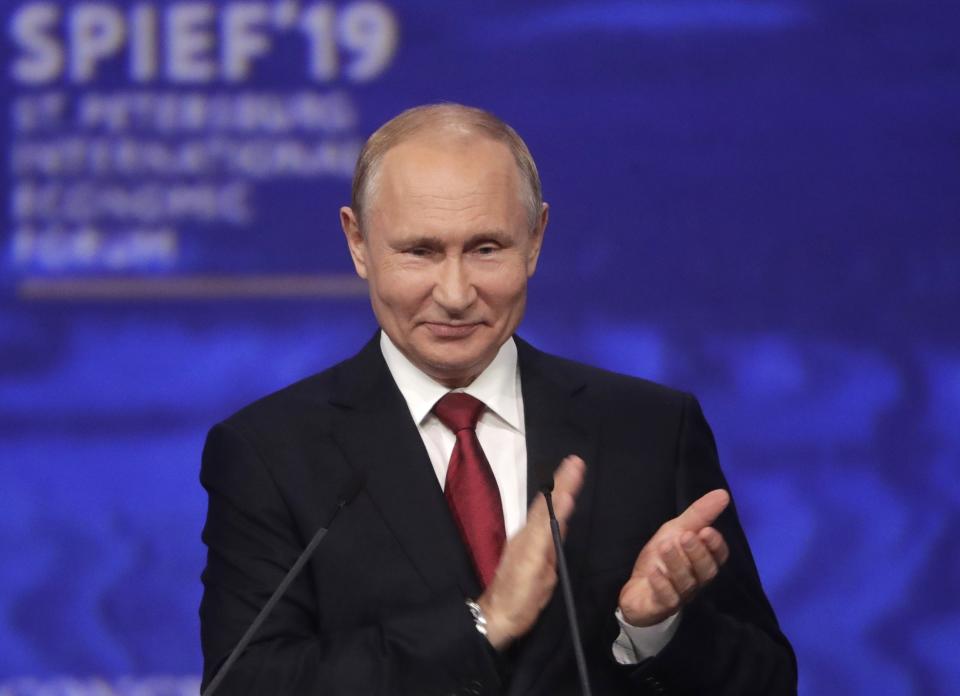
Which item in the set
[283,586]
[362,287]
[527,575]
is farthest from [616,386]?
[362,287]

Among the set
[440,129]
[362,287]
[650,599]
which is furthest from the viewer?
[362,287]

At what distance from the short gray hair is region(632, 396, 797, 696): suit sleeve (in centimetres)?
39

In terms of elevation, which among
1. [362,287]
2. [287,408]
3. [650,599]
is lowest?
[362,287]

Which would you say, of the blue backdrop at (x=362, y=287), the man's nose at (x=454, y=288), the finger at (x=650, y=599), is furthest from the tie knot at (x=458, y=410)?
the blue backdrop at (x=362, y=287)

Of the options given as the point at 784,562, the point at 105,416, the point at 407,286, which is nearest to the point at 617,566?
the point at 407,286

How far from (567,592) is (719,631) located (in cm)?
A: 32

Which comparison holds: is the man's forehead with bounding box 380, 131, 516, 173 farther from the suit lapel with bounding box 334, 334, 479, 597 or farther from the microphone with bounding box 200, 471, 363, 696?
the microphone with bounding box 200, 471, 363, 696

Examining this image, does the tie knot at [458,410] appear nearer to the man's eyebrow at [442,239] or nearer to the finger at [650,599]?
the man's eyebrow at [442,239]

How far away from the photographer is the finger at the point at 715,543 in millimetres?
1709

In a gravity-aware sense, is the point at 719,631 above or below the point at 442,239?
below

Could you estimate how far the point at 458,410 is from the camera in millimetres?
2006

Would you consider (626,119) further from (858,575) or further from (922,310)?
(858,575)

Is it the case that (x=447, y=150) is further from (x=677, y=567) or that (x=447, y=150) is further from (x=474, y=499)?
(x=677, y=567)

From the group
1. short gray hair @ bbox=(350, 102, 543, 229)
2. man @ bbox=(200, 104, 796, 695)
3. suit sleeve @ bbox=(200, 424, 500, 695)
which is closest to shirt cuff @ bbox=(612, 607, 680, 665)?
man @ bbox=(200, 104, 796, 695)
